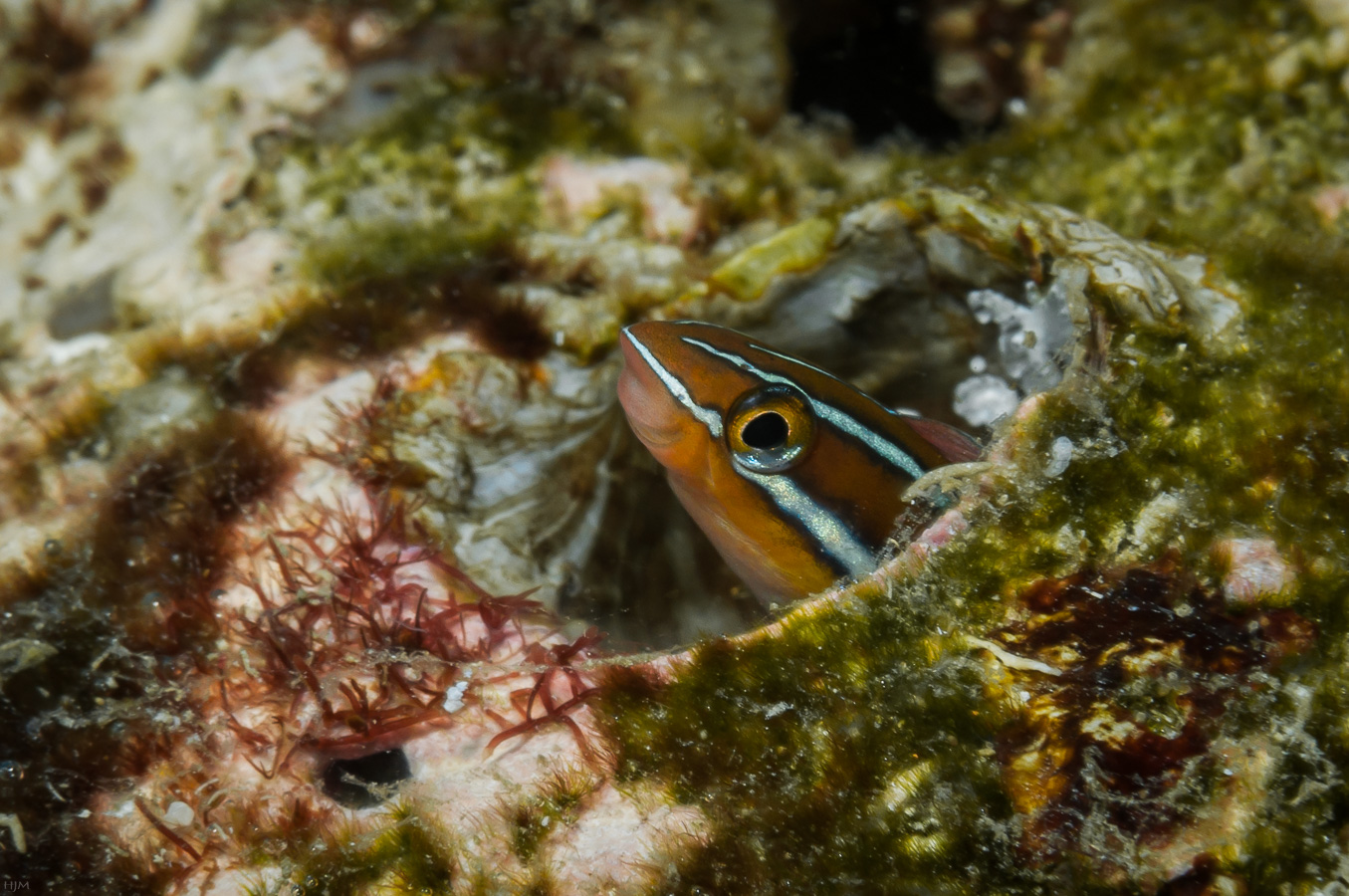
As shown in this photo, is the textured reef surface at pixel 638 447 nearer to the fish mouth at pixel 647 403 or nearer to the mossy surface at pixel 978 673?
the mossy surface at pixel 978 673

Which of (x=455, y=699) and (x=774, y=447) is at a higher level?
(x=774, y=447)

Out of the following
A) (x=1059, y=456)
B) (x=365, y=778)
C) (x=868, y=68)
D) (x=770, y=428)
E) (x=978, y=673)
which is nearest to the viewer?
(x=978, y=673)

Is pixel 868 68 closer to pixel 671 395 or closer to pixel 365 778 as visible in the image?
pixel 671 395

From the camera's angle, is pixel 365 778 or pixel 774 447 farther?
pixel 774 447

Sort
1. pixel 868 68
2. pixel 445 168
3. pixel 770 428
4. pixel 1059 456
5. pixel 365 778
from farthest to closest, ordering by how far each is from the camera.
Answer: pixel 868 68 → pixel 445 168 → pixel 770 428 → pixel 365 778 → pixel 1059 456

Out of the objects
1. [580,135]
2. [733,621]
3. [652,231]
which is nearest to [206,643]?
[733,621]

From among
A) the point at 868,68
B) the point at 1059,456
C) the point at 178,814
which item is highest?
the point at 868,68

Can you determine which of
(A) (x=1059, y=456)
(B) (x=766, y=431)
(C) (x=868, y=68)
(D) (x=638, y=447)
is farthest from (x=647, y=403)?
(C) (x=868, y=68)
